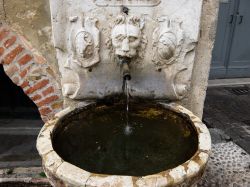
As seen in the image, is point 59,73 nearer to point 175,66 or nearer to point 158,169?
point 175,66

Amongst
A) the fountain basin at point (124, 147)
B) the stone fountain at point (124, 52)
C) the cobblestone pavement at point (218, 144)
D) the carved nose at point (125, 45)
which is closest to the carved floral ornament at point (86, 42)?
the stone fountain at point (124, 52)

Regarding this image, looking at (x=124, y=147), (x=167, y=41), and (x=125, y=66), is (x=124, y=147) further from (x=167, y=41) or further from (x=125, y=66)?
(x=167, y=41)

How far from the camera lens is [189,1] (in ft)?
7.03

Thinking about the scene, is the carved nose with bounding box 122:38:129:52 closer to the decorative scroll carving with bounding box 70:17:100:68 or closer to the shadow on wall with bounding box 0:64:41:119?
the decorative scroll carving with bounding box 70:17:100:68

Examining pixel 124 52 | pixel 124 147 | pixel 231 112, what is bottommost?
pixel 231 112

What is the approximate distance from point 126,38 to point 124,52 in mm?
102

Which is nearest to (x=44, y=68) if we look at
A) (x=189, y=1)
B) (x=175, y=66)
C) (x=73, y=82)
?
(x=73, y=82)

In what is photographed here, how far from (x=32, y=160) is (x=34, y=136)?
608 millimetres

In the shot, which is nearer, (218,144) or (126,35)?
(126,35)

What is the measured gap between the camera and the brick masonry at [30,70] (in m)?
2.42

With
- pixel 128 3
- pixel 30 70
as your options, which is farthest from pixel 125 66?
pixel 30 70

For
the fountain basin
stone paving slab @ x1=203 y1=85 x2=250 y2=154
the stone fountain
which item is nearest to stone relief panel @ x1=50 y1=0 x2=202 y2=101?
the stone fountain

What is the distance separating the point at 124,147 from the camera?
203 centimetres

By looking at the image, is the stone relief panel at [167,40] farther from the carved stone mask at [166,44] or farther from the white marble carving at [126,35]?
the white marble carving at [126,35]
